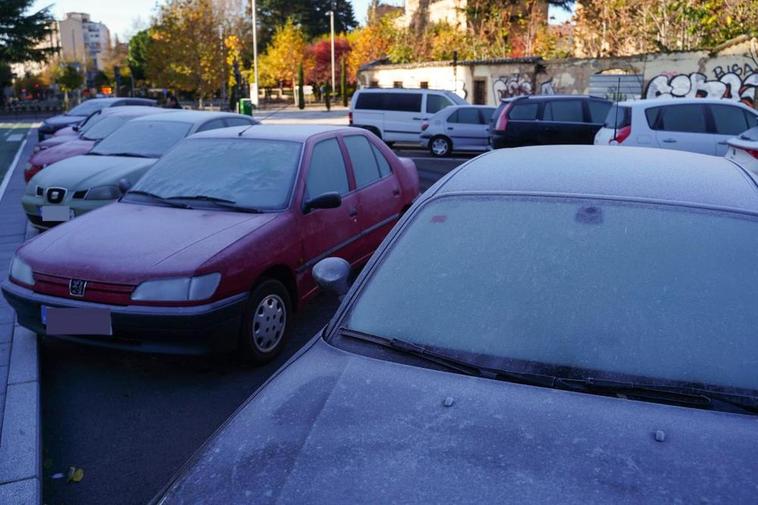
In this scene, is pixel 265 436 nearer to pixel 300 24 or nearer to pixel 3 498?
pixel 3 498

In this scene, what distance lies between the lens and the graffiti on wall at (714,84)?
72.0 feet

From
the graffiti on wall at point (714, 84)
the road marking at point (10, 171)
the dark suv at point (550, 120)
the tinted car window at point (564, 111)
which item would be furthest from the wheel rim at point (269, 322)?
the graffiti on wall at point (714, 84)

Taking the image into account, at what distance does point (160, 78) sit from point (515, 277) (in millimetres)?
→ 47697

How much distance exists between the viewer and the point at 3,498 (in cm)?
321

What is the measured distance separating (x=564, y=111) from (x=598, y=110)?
2.48 ft

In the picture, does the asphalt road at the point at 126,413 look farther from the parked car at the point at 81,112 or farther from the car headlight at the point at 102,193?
the parked car at the point at 81,112

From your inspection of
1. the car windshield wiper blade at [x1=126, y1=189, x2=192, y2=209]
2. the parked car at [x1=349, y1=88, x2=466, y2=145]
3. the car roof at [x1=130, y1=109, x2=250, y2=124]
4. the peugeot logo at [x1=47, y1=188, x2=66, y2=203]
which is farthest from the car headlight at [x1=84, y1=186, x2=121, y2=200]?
the parked car at [x1=349, y1=88, x2=466, y2=145]

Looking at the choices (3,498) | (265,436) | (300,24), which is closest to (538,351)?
(265,436)

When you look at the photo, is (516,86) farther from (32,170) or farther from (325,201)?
(325,201)

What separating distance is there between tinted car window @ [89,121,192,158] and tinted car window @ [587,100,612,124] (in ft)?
33.4

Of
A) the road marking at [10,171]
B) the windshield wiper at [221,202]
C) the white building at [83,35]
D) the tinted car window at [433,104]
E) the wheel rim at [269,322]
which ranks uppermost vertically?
the white building at [83,35]

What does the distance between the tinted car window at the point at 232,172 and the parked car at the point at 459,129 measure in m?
14.3

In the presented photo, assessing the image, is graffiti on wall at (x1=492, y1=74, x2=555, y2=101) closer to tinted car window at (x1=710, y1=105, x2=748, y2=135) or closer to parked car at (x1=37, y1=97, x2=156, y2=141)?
parked car at (x1=37, y1=97, x2=156, y2=141)

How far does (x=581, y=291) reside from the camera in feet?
7.90
